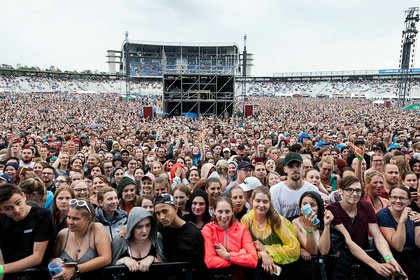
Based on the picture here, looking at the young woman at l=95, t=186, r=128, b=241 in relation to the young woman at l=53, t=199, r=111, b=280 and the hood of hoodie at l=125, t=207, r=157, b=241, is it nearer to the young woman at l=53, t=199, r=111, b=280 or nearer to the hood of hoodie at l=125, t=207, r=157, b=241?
the young woman at l=53, t=199, r=111, b=280

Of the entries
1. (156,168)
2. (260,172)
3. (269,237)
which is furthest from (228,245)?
(156,168)

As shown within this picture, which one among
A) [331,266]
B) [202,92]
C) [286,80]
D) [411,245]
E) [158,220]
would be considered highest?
[286,80]

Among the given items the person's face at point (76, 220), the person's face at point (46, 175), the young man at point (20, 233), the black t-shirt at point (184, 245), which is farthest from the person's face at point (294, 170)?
the person's face at point (46, 175)

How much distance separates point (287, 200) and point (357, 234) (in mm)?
852

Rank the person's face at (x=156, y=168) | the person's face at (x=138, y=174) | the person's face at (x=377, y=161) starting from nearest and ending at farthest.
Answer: the person's face at (x=377, y=161)
the person's face at (x=138, y=174)
the person's face at (x=156, y=168)

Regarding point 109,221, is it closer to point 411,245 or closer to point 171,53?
point 411,245

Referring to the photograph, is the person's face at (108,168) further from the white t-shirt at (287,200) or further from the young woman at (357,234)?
the young woman at (357,234)

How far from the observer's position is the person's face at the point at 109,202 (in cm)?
317

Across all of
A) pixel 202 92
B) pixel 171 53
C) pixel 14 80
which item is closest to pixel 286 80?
pixel 171 53

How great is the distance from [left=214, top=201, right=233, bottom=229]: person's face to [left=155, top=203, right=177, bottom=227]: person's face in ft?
1.36

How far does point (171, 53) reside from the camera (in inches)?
2387

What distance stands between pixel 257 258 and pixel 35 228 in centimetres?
193

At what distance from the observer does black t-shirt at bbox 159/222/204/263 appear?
2645 millimetres

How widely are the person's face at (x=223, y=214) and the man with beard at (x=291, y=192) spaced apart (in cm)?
94
